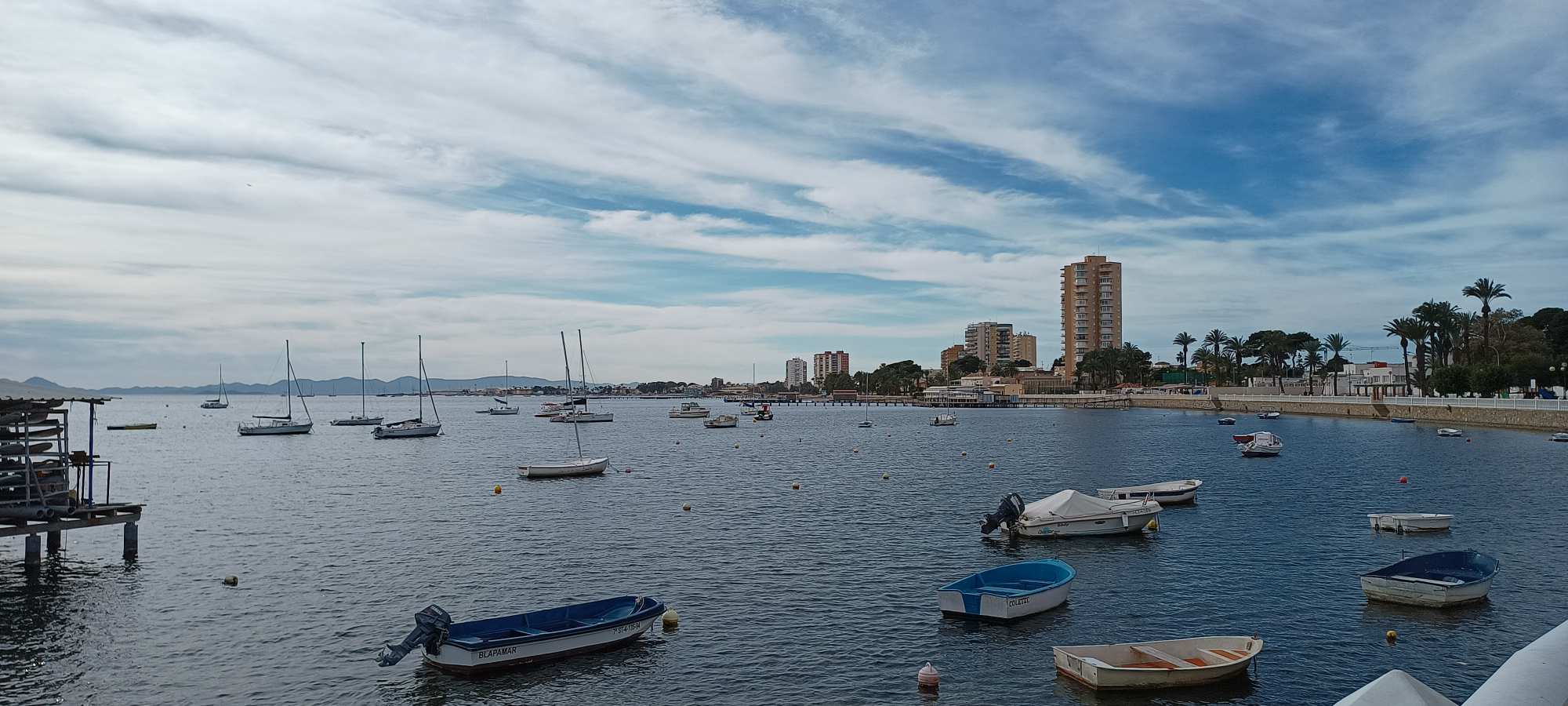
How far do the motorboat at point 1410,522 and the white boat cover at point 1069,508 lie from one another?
11.5 metres

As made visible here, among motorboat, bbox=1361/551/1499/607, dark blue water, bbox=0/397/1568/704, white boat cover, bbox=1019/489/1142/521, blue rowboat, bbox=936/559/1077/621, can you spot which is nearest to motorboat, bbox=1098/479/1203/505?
dark blue water, bbox=0/397/1568/704

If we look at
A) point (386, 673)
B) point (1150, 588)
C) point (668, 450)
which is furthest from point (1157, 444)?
point (386, 673)

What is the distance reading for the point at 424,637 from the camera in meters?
24.4

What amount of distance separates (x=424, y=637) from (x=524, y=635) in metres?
2.52

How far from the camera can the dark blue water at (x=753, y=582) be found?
2438 centimetres

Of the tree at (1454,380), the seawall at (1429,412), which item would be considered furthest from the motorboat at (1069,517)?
the tree at (1454,380)

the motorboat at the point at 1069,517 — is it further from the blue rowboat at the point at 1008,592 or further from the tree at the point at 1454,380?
the tree at the point at 1454,380

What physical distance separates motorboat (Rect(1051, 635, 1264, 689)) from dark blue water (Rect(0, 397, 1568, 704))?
17.0 inches

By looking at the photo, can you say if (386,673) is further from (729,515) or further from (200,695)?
(729,515)

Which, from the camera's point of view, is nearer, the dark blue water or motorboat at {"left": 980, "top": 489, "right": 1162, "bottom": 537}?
the dark blue water

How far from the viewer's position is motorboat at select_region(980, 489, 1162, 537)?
43.3m

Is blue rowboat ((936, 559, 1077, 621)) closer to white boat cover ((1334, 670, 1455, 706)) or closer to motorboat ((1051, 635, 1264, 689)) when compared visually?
motorboat ((1051, 635, 1264, 689))

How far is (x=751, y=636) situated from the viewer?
28047 mm

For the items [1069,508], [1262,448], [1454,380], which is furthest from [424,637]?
[1454,380]
